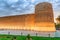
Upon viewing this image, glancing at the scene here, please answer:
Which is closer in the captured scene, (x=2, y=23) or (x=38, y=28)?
(x=38, y=28)

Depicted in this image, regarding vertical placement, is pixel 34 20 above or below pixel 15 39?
above

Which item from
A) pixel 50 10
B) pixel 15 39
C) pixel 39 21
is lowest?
pixel 15 39

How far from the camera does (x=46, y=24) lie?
10719 mm

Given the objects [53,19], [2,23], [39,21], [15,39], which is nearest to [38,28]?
[39,21]

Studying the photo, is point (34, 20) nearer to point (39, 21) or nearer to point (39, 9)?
point (39, 21)

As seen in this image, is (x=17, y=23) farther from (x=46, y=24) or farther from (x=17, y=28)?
(x=46, y=24)

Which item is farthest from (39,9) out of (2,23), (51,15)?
(2,23)

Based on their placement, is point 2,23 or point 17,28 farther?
point 2,23

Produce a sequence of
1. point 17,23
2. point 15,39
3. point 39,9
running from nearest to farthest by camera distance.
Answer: point 15,39, point 39,9, point 17,23

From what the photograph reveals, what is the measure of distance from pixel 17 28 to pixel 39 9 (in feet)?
7.89

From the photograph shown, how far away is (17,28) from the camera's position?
35.7 feet

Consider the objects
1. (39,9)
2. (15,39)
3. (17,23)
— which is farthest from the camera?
(17,23)

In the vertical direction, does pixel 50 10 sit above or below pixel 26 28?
above

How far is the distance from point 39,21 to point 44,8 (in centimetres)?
120
